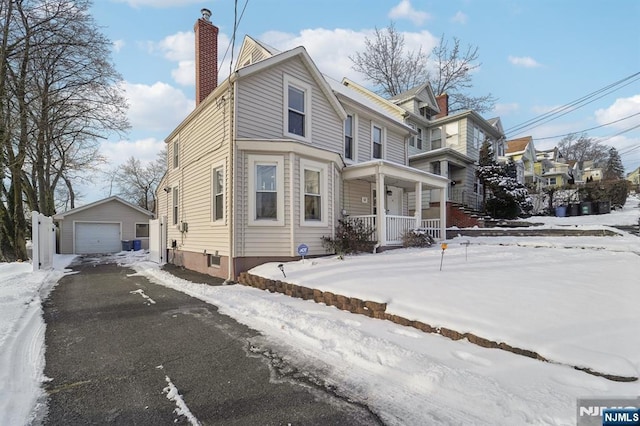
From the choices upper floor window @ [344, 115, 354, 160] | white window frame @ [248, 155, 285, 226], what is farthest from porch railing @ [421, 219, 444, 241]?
white window frame @ [248, 155, 285, 226]

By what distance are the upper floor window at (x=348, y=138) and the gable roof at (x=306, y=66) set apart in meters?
0.77

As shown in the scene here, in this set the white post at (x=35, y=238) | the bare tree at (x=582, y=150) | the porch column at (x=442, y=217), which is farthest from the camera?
the bare tree at (x=582, y=150)

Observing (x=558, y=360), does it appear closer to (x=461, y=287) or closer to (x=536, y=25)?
(x=461, y=287)

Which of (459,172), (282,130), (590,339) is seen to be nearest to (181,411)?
(590,339)

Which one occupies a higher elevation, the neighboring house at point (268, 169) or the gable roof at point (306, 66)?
the gable roof at point (306, 66)

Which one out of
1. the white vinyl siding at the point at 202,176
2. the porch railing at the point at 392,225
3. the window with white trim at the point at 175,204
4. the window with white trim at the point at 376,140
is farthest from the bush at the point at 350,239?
the window with white trim at the point at 175,204

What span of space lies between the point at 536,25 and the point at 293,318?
15071 mm

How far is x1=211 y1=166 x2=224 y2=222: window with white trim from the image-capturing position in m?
9.13

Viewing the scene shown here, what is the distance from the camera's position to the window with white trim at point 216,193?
30.0 feet

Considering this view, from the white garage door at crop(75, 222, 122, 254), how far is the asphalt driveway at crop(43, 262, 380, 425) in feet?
63.9

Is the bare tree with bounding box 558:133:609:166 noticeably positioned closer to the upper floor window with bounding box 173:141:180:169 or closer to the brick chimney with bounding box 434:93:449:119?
the brick chimney with bounding box 434:93:449:119

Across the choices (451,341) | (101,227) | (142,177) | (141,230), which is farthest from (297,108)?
(142,177)

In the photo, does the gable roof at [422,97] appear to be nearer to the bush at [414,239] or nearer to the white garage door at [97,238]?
the bush at [414,239]

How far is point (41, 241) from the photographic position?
1071 centimetres
